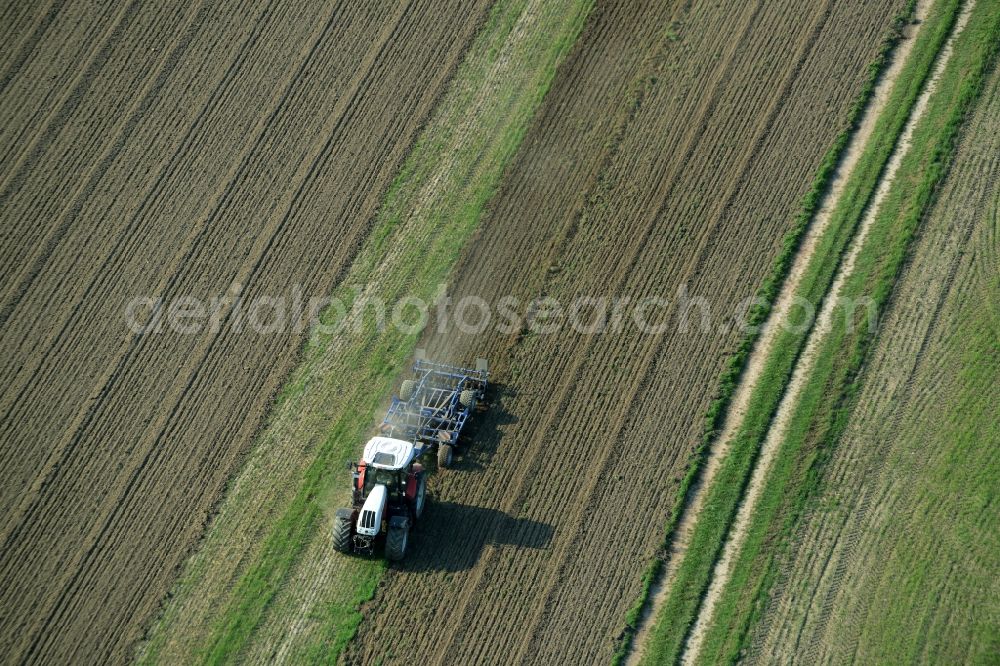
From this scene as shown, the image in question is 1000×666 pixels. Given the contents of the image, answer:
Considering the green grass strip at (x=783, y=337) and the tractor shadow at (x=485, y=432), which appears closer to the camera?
the green grass strip at (x=783, y=337)

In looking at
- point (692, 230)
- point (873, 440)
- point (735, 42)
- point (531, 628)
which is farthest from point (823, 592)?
point (735, 42)

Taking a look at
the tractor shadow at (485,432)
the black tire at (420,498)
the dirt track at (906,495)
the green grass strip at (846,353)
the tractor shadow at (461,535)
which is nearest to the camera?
the dirt track at (906,495)

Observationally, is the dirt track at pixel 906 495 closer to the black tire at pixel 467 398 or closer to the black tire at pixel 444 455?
the black tire at pixel 444 455

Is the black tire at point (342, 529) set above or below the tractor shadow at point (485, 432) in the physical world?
below

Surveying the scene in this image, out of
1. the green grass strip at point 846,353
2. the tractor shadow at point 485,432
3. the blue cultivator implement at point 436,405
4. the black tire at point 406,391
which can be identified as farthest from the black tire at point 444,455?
the green grass strip at point 846,353

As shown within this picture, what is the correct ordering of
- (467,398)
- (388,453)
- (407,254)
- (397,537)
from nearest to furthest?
1. (397,537)
2. (388,453)
3. (467,398)
4. (407,254)

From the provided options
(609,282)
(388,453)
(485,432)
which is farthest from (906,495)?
(388,453)

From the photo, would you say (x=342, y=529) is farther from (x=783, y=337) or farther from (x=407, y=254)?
(x=783, y=337)
